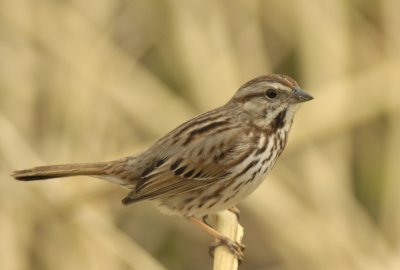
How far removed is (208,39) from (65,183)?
3.87ft

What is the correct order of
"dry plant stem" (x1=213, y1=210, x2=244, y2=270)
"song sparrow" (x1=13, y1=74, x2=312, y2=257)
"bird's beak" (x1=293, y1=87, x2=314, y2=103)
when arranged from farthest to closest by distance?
"song sparrow" (x1=13, y1=74, x2=312, y2=257)
"bird's beak" (x1=293, y1=87, x2=314, y2=103)
"dry plant stem" (x1=213, y1=210, x2=244, y2=270)

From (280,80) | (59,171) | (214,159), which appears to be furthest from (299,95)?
(59,171)

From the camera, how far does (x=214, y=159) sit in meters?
5.26

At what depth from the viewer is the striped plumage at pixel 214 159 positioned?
5.12 metres

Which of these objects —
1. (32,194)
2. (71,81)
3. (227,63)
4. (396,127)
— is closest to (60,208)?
(32,194)

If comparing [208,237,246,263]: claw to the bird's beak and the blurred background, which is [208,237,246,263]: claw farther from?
the blurred background

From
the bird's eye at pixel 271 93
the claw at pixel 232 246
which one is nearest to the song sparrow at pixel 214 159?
the bird's eye at pixel 271 93

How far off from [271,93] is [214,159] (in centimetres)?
41

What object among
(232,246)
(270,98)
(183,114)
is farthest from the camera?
(183,114)

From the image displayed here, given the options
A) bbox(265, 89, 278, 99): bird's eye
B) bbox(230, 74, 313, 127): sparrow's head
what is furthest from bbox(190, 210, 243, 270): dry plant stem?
bbox(265, 89, 278, 99): bird's eye

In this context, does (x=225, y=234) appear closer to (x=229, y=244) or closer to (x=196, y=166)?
(x=229, y=244)

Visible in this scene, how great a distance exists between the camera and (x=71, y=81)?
21.3 feet

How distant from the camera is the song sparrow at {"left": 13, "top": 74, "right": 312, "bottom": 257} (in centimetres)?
511

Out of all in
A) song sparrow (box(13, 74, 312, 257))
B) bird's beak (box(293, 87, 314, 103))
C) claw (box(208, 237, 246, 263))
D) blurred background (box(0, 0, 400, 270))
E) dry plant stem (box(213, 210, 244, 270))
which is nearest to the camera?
dry plant stem (box(213, 210, 244, 270))
